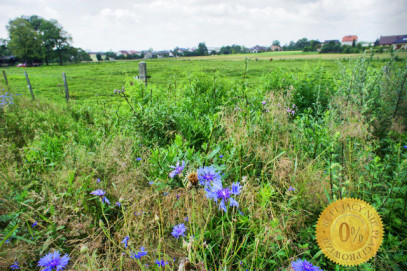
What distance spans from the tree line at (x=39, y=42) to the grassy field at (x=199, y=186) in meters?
63.9

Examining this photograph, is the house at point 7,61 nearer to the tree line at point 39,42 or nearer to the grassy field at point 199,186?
the tree line at point 39,42

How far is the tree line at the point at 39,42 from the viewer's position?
→ 50.9 metres

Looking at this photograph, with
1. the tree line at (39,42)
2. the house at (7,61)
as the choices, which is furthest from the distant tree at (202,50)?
the house at (7,61)

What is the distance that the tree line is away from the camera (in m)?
50.9

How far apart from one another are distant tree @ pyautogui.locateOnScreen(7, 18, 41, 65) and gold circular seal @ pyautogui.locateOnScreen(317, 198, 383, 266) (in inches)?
2665

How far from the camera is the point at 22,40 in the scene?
168 ft

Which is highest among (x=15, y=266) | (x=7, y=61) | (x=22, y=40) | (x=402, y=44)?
(x=22, y=40)

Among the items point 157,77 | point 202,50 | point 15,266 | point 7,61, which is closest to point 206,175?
point 15,266

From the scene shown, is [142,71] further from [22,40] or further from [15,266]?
[22,40]

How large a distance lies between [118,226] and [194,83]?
309 cm

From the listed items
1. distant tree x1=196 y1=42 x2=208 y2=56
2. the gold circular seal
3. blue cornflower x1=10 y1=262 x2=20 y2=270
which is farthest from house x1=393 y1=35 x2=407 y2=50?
distant tree x1=196 y1=42 x2=208 y2=56

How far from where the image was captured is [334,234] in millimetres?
824

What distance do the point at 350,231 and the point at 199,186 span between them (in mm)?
981

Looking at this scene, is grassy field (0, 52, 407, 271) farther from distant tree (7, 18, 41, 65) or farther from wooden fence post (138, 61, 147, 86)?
distant tree (7, 18, 41, 65)
